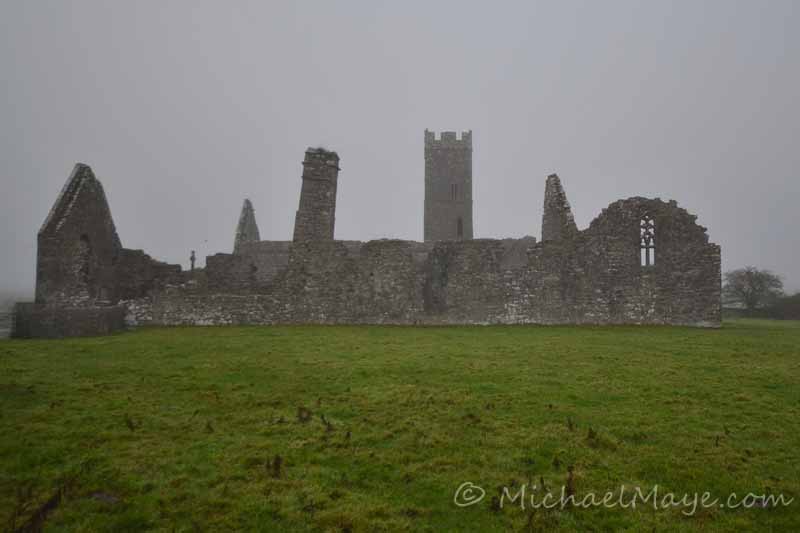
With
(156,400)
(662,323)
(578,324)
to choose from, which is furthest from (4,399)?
(662,323)

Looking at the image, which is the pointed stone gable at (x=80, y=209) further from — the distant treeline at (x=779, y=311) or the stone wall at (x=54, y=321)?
the distant treeline at (x=779, y=311)

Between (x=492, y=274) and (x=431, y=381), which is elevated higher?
(x=492, y=274)

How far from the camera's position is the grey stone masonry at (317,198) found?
20719mm

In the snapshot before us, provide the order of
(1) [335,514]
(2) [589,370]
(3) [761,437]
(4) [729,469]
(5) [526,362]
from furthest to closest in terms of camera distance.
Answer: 1. (5) [526,362]
2. (2) [589,370]
3. (3) [761,437]
4. (4) [729,469]
5. (1) [335,514]

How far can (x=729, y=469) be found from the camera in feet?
16.6

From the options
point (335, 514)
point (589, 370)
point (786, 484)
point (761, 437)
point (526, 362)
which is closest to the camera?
point (335, 514)

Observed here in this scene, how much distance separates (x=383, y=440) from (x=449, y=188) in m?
48.2

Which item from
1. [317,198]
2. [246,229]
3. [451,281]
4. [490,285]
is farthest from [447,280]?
[246,229]

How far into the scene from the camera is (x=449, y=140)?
173 feet

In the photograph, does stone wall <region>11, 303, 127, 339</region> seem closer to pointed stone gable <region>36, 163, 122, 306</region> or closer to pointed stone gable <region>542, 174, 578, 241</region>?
pointed stone gable <region>36, 163, 122, 306</region>

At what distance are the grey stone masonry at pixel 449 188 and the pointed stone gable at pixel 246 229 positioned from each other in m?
20.3

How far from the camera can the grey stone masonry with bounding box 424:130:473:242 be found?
5231 cm

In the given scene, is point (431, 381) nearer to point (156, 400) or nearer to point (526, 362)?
point (526, 362)

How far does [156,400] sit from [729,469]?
25.9 ft
